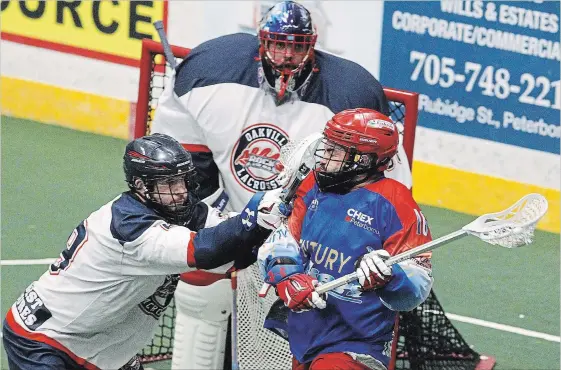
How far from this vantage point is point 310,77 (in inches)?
211

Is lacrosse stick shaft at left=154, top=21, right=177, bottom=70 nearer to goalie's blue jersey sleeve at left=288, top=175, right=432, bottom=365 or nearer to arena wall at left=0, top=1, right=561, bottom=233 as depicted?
goalie's blue jersey sleeve at left=288, top=175, right=432, bottom=365

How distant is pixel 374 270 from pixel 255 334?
4.96 ft

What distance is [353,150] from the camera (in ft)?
14.4

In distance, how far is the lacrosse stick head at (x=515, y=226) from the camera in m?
3.86

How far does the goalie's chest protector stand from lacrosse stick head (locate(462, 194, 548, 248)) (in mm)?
1453

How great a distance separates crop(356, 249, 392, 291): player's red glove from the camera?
4.07 metres

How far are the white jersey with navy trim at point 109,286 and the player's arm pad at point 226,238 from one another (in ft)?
0.16

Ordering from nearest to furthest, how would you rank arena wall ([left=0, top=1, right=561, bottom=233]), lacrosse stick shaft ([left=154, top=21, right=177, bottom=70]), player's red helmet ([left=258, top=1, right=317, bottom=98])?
player's red helmet ([left=258, top=1, right=317, bottom=98]) → lacrosse stick shaft ([left=154, top=21, right=177, bottom=70]) → arena wall ([left=0, top=1, right=561, bottom=233])

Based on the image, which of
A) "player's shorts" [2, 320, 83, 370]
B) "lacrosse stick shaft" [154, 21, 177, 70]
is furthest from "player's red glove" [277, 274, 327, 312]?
"lacrosse stick shaft" [154, 21, 177, 70]

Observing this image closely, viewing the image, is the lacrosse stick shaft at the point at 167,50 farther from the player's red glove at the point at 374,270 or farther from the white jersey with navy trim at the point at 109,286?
the player's red glove at the point at 374,270

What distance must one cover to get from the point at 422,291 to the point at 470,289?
3047 mm

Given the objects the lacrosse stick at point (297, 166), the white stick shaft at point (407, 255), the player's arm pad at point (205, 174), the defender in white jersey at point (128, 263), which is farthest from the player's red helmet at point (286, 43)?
the white stick shaft at point (407, 255)

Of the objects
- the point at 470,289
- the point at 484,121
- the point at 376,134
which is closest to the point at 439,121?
the point at 484,121

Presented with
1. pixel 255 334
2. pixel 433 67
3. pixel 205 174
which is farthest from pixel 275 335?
pixel 433 67
